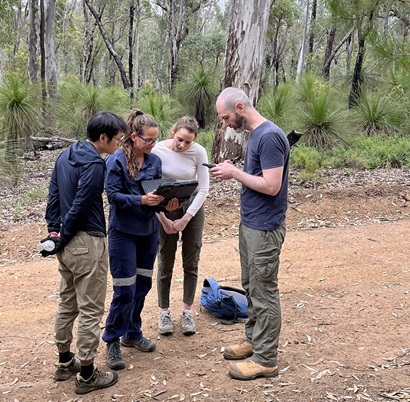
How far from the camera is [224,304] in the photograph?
4.13 metres

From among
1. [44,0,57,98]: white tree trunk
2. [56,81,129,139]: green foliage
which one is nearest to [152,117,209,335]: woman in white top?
[56,81,129,139]: green foliage

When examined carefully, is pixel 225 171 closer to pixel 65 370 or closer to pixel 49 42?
pixel 65 370

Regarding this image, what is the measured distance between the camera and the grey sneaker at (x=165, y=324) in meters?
3.83

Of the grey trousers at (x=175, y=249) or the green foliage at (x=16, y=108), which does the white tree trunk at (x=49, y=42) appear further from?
the grey trousers at (x=175, y=249)

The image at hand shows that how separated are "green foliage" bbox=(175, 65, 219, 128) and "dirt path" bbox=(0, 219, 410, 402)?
909 centimetres

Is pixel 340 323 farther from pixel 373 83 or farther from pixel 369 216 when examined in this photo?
pixel 373 83

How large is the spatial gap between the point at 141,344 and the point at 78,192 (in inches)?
53.3

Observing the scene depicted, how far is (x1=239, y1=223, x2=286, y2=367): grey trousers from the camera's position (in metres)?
3.04

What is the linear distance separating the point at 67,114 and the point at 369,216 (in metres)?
8.01

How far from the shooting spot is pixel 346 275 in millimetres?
5305

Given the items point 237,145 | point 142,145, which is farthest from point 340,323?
point 237,145

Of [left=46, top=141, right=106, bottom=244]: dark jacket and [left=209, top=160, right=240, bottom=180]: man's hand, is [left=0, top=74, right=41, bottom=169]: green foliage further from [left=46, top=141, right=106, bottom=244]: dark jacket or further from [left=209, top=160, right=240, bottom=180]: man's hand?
[left=209, top=160, right=240, bottom=180]: man's hand

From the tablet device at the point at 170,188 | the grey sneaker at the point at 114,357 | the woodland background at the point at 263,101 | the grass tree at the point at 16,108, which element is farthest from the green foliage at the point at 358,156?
the grey sneaker at the point at 114,357

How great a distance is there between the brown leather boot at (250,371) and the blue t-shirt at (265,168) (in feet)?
2.91
